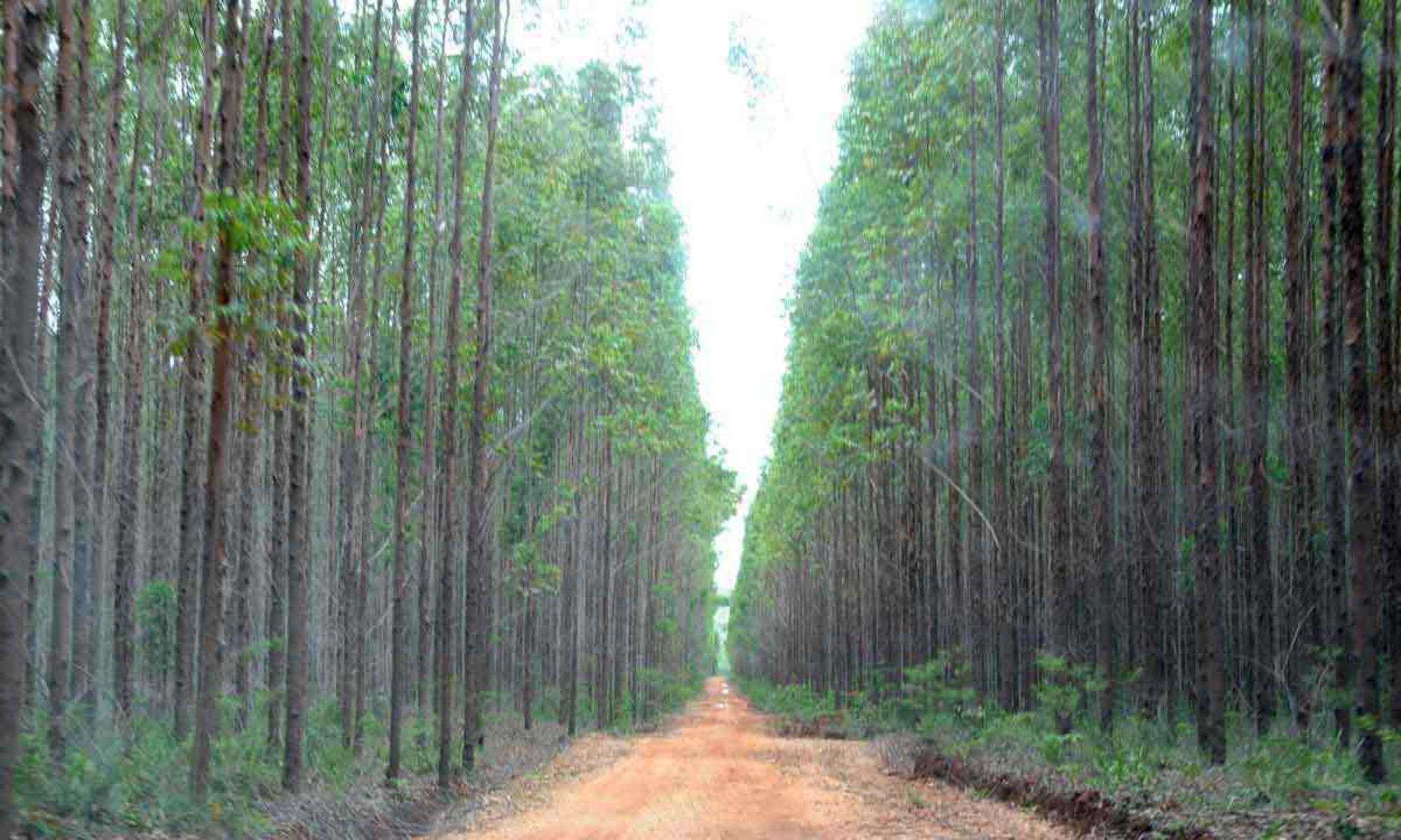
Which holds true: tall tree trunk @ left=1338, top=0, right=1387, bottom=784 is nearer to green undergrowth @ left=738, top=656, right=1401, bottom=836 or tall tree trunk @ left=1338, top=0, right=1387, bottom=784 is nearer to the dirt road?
green undergrowth @ left=738, top=656, right=1401, bottom=836

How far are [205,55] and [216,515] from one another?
15.4ft

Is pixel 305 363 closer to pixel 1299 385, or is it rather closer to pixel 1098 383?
pixel 1098 383

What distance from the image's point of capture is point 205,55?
10.6m

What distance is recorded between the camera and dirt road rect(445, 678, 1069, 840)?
34.1 feet

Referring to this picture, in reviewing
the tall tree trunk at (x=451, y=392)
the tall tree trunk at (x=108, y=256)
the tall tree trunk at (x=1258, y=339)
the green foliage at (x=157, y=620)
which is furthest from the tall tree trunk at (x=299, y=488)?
the tall tree trunk at (x=1258, y=339)

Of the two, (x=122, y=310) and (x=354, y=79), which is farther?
(x=122, y=310)

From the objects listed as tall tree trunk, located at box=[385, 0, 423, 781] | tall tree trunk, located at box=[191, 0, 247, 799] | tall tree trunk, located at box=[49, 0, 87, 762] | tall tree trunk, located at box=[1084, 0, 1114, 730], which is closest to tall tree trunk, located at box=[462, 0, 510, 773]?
tall tree trunk, located at box=[385, 0, 423, 781]

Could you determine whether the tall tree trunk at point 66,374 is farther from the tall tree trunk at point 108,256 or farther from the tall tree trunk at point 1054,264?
the tall tree trunk at point 1054,264

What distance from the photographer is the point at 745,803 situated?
12.7 m

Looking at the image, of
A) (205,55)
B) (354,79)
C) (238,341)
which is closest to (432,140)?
(354,79)

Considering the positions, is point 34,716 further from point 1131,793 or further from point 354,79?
point 1131,793

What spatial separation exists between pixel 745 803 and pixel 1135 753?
4.36m

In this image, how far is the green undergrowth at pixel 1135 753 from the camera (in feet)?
29.9

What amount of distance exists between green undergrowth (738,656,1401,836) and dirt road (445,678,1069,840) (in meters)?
0.94
